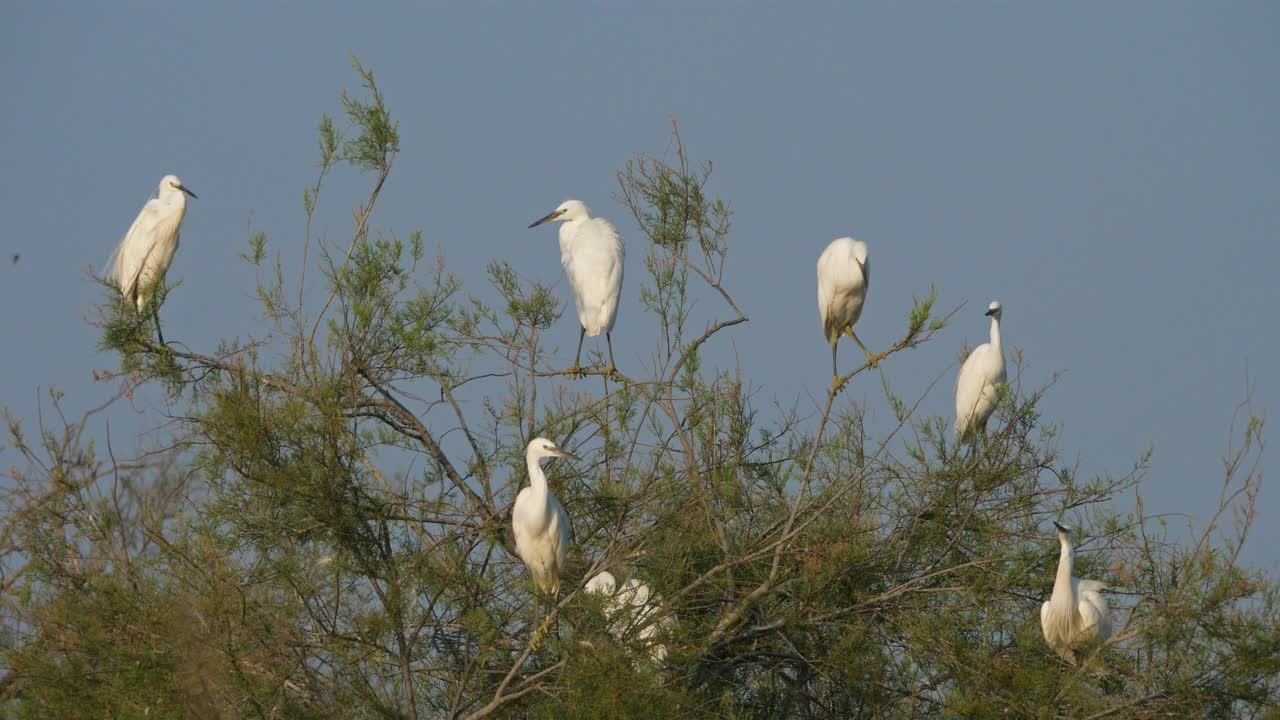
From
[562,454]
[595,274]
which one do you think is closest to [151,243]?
[595,274]


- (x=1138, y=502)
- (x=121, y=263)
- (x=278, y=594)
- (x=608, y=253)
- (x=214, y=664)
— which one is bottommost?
(x=214, y=664)

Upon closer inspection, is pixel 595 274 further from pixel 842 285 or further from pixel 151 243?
pixel 151 243

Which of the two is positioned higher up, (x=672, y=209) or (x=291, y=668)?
(x=672, y=209)

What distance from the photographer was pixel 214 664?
4.61 m

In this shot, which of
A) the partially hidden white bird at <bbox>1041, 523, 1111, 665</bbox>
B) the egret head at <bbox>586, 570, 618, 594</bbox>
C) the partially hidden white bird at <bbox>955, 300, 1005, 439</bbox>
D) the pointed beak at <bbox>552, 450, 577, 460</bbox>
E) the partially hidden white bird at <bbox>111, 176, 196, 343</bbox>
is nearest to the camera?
the egret head at <bbox>586, 570, 618, 594</bbox>

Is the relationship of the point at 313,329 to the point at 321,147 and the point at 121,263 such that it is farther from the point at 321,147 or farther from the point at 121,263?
the point at 121,263

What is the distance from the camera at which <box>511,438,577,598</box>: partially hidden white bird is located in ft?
18.7

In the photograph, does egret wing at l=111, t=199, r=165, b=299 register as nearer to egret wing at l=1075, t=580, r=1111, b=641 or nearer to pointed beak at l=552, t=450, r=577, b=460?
pointed beak at l=552, t=450, r=577, b=460

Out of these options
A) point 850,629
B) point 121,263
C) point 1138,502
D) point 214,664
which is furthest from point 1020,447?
point 121,263

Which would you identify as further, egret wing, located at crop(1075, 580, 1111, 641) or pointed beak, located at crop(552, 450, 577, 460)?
egret wing, located at crop(1075, 580, 1111, 641)

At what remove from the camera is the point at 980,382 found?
345 inches

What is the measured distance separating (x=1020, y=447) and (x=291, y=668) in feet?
12.6

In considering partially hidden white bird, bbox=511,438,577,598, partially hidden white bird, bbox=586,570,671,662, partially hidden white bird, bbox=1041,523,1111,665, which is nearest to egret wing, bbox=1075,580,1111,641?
partially hidden white bird, bbox=1041,523,1111,665

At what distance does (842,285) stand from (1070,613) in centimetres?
275
